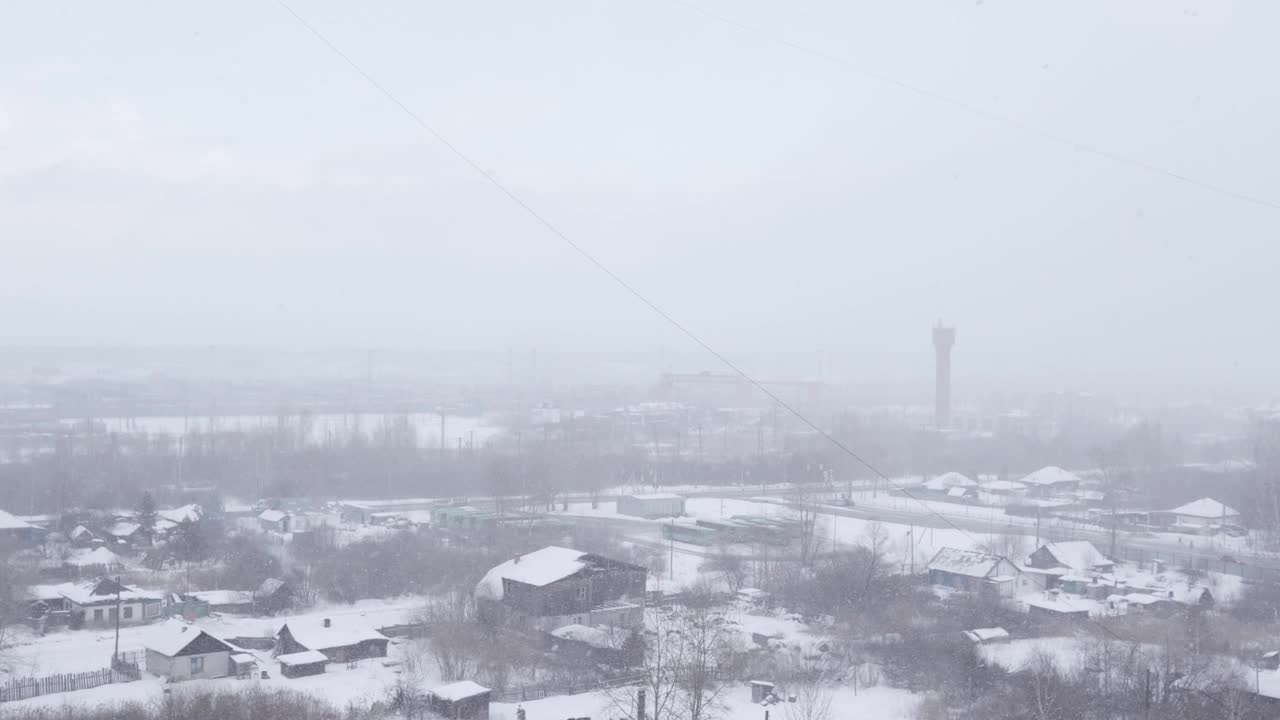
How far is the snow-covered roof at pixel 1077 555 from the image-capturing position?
28.9 feet

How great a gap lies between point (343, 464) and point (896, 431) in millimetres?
11019

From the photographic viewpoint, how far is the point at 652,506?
12227 mm

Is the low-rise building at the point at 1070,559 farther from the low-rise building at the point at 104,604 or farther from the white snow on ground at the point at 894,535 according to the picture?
the low-rise building at the point at 104,604

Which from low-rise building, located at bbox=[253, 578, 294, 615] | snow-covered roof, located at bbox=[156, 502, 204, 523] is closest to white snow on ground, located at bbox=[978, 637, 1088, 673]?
low-rise building, located at bbox=[253, 578, 294, 615]

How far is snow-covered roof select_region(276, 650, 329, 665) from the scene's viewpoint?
5746 mm

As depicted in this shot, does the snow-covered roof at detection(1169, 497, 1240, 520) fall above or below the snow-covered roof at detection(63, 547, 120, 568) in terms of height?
above

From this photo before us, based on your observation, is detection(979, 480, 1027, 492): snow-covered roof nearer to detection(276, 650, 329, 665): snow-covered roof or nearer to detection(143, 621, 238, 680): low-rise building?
detection(276, 650, 329, 665): snow-covered roof

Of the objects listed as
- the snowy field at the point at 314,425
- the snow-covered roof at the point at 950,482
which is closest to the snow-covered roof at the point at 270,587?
the snowy field at the point at 314,425

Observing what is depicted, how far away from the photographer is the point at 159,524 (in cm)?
1061

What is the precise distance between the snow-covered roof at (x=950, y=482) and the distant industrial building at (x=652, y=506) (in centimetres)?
426

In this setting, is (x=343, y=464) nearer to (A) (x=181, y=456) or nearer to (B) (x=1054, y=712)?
(A) (x=181, y=456)

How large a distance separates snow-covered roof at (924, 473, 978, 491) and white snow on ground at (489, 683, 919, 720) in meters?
9.54

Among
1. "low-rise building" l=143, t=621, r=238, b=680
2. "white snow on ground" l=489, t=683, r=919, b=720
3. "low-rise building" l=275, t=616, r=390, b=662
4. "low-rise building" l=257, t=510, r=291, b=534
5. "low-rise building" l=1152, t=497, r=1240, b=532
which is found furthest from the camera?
"low-rise building" l=1152, t=497, r=1240, b=532

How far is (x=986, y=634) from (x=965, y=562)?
5.73ft
